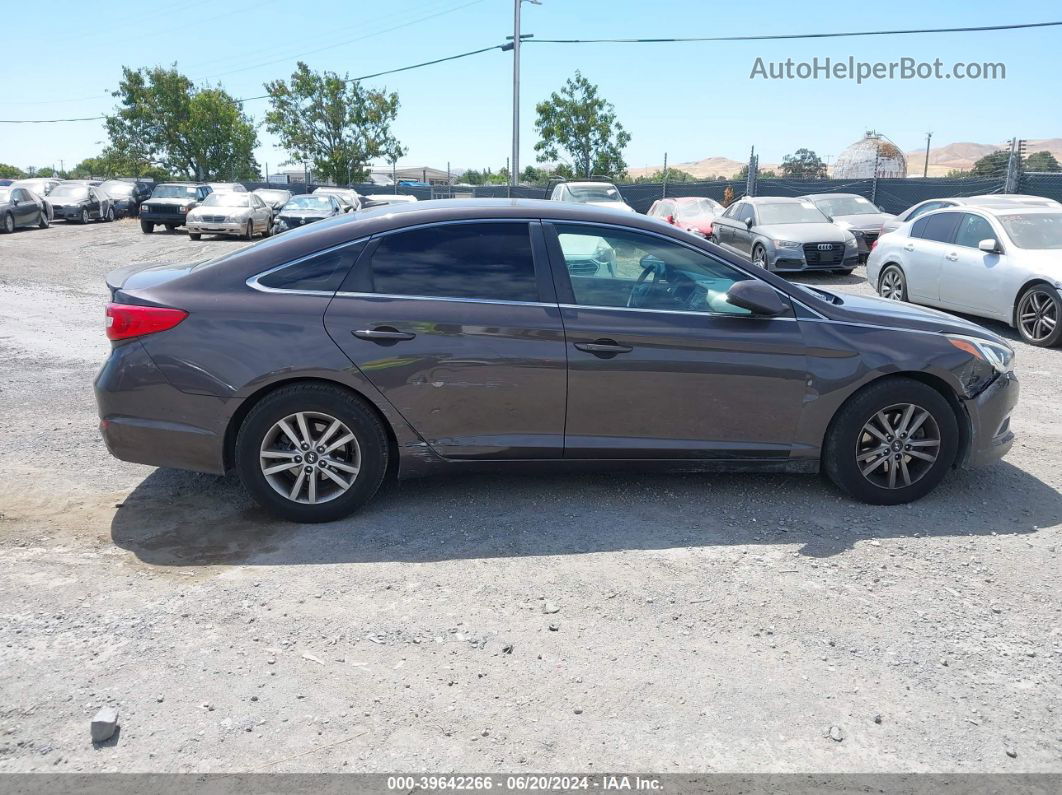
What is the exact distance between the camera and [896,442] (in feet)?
15.9

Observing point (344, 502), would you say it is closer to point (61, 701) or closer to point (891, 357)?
point (61, 701)

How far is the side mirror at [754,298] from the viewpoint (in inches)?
182

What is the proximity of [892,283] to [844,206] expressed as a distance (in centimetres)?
776

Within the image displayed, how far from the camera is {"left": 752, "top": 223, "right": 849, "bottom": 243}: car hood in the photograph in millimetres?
15406

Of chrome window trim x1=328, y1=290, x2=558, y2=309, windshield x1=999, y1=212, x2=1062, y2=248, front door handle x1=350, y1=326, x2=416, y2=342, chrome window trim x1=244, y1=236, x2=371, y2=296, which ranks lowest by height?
front door handle x1=350, y1=326, x2=416, y2=342

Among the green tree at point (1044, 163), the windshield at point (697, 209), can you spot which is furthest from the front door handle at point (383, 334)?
the green tree at point (1044, 163)

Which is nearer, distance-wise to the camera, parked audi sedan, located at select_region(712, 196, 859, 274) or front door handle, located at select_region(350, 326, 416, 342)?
front door handle, located at select_region(350, 326, 416, 342)

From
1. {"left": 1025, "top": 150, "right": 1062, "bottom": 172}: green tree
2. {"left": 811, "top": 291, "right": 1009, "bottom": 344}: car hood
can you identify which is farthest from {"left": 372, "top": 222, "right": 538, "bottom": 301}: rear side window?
{"left": 1025, "top": 150, "right": 1062, "bottom": 172}: green tree

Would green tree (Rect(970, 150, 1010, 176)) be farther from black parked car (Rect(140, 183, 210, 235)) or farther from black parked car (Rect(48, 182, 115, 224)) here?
black parked car (Rect(48, 182, 115, 224))

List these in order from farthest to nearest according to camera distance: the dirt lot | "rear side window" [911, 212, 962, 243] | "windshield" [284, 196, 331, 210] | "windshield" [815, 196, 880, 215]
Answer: "windshield" [284, 196, 331, 210]
"windshield" [815, 196, 880, 215]
"rear side window" [911, 212, 962, 243]
the dirt lot

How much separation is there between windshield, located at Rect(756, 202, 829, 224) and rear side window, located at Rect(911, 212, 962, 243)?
13.8 feet

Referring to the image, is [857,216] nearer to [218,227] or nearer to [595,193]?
[595,193]

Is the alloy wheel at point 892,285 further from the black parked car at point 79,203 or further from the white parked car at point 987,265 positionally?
the black parked car at point 79,203

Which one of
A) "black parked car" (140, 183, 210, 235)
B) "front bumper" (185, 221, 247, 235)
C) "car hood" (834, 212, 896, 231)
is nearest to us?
"car hood" (834, 212, 896, 231)
